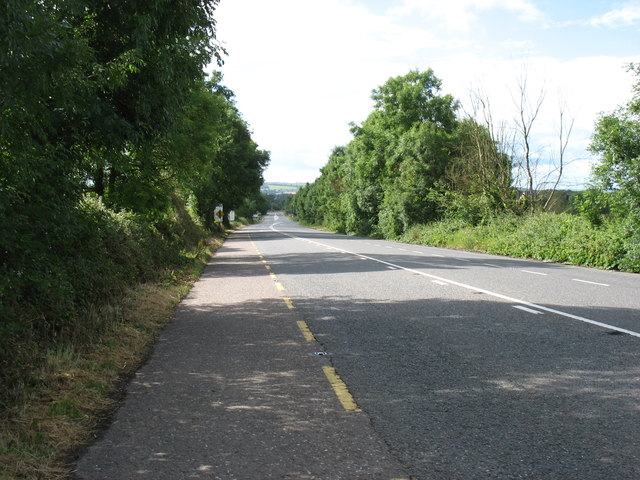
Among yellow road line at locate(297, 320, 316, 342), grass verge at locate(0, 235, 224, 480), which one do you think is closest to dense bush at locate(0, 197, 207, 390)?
grass verge at locate(0, 235, 224, 480)

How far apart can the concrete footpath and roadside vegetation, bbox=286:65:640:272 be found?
1541 centimetres

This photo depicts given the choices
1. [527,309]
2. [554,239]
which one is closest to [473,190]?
[554,239]

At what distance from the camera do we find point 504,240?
28.2 m

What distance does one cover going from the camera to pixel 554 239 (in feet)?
79.0

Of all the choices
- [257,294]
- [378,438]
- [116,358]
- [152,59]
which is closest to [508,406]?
A: [378,438]

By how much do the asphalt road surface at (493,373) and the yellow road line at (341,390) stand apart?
0.07 meters

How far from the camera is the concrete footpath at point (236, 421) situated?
142 inches

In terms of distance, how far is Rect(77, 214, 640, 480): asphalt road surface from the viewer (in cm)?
367

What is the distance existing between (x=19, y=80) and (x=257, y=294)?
26.8ft

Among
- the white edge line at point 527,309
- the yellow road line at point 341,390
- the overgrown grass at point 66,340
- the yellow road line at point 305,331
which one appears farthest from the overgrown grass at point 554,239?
the yellow road line at point 341,390

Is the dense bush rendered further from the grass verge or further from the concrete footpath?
the concrete footpath

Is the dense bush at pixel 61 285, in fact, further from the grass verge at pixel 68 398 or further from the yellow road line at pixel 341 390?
the yellow road line at pixel 341 390

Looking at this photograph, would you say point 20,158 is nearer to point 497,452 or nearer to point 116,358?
point 116,358

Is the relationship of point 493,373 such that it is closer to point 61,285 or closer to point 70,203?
point 61,285
